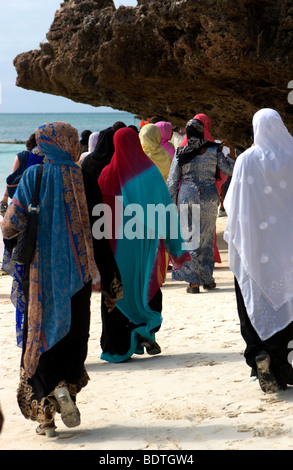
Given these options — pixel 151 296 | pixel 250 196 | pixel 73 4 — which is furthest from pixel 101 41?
pixel 250 196

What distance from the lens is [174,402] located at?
4668 mm

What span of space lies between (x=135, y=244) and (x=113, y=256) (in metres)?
1.26

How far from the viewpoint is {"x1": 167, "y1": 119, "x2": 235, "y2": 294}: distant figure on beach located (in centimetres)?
808

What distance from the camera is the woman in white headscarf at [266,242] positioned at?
4.73 metres

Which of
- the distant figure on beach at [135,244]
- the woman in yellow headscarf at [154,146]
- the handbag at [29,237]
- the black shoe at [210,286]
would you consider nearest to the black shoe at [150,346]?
the distant figure on beach at [135,244]

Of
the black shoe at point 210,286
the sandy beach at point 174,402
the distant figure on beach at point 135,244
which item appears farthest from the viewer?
the black shoe at point 210,286

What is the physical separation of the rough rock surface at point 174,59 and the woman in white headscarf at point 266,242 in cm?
501

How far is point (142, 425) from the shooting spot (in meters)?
4.28

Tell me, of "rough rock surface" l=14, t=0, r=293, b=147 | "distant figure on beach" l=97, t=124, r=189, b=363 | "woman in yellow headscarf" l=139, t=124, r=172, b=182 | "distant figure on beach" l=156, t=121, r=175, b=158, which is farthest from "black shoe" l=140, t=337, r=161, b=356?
"rough rock surface" l=14, t=0, r=293, b=147

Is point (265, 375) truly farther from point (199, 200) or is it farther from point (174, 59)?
point (174, 59)

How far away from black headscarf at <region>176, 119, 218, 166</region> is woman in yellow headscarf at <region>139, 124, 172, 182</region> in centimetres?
80

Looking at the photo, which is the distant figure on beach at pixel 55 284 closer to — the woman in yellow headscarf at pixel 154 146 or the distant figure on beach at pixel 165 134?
the woman in yellow headscarf at pixel 154 146
